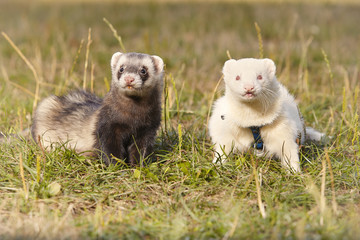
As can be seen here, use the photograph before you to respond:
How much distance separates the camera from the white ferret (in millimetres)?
4066

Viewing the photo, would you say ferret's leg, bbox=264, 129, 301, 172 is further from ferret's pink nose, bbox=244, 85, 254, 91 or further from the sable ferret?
the sable ferret

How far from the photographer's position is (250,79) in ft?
13.1

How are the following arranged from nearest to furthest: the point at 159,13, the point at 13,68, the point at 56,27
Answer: the point at 13,68, the point at 56,27, the point at 159,13

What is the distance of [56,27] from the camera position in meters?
11.0

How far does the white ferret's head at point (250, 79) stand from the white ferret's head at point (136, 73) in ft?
2.42

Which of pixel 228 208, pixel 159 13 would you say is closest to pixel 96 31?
pixel 159 13

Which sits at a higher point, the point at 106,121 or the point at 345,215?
the point at 106,121

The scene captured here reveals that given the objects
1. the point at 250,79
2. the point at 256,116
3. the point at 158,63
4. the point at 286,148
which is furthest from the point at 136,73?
the point at 286,148

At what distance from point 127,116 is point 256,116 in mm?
1222

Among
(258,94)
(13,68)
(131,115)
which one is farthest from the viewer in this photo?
(13,68)

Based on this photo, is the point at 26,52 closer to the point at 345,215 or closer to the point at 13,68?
the point at 13,68

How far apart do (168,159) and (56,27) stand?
7.58 metres

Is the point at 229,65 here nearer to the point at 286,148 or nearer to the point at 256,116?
the point at 256,116

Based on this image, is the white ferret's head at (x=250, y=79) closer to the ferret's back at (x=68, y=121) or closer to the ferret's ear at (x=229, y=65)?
the ferret's ear at (x=229, y=65)
